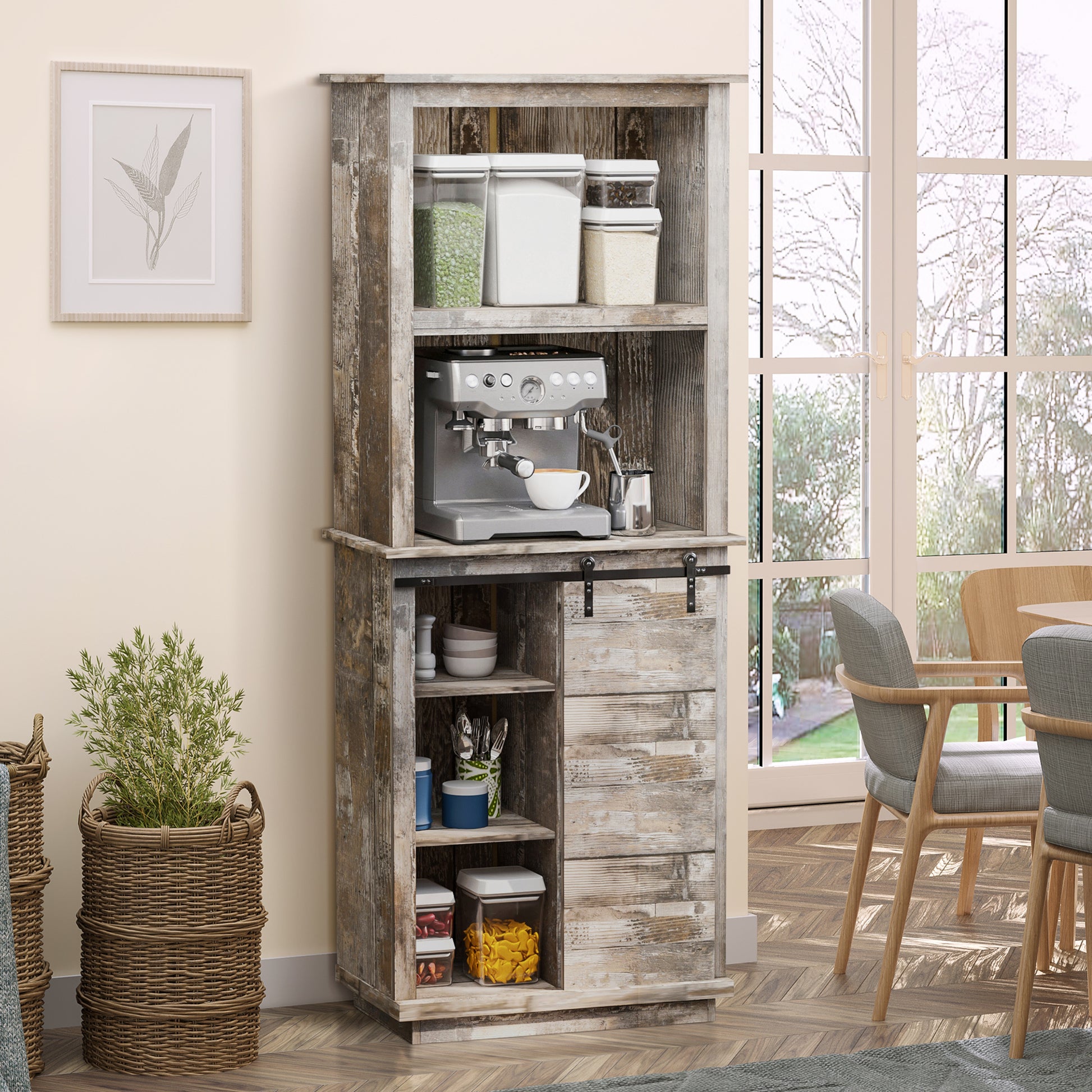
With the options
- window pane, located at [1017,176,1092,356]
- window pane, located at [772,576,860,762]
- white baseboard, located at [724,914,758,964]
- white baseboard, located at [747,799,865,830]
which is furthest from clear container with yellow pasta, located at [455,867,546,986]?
window pane, located at [1017,176,1092,356]

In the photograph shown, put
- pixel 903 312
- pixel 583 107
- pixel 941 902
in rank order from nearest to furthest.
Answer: pixel 583 107 < pixel 941 902 < pixel 903 312

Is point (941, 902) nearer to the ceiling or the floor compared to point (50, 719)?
nearer to the floor

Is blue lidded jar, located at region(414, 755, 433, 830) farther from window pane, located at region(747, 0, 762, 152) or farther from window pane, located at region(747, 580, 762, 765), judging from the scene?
window pane, located at region(747, 0, 762, 152)

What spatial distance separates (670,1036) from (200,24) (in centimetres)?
248

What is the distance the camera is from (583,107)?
402 centimetres

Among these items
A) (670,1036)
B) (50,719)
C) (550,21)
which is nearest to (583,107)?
(550,21)

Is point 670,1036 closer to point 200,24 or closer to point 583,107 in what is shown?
point 583,107

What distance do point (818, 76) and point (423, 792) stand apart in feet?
9.65

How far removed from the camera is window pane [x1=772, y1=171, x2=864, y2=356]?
5508mm

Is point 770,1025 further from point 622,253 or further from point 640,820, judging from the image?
point 622,253

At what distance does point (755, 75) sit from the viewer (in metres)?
5.40

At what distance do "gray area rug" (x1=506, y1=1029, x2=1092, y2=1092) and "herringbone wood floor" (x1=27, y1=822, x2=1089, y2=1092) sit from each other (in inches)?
2.7

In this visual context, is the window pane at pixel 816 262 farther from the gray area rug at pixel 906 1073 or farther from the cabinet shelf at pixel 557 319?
the gray area rug at pixel 906 1073

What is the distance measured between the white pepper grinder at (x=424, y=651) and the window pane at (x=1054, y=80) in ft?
10.1
